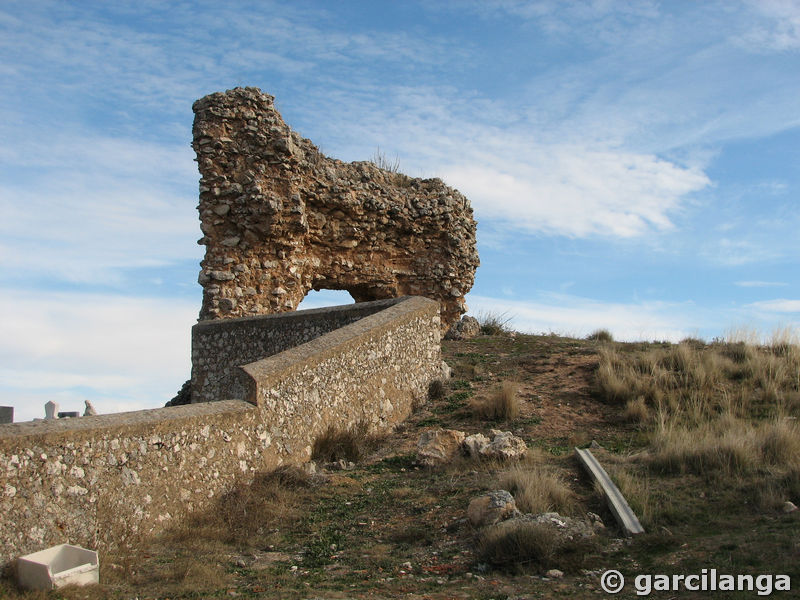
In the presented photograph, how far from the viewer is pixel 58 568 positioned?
5.57 meters

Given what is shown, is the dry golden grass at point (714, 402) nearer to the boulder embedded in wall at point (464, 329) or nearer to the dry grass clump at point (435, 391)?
the dry grass clump at point (435, 391)

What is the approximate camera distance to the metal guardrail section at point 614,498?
626cm

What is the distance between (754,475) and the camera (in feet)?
24.1

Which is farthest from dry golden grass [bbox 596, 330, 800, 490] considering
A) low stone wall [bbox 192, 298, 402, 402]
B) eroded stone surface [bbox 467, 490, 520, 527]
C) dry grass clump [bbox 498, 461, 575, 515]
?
low stone wall [bbox 192, 298, 402, 402]

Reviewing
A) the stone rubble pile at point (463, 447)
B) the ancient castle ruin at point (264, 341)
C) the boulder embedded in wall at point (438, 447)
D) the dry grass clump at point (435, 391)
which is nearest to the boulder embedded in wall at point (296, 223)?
the ancient castle ruin at point (264, 341)

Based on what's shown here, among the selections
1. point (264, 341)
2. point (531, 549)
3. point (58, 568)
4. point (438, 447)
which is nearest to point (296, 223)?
point (264, 341)

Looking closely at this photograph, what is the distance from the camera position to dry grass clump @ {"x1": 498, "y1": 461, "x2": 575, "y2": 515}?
6.62m

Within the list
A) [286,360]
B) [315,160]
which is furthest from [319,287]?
[286,360]

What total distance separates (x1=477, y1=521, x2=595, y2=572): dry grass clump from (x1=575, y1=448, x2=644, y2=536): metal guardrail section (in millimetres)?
527

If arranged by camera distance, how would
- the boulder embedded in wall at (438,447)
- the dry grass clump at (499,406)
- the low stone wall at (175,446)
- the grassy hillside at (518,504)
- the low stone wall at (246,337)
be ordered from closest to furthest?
the grassy hillside at (518,504), the low stone wall at (175,446), the boulder embedded in wall at (438,447), the dry grass clump at (499,406), the low stone wall at (246,337)

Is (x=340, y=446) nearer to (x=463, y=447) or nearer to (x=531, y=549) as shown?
(x=463, y=447)

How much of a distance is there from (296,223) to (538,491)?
9.34 m

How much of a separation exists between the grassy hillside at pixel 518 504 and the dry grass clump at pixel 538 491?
0.02m

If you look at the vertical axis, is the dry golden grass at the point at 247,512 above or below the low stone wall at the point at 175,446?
below
